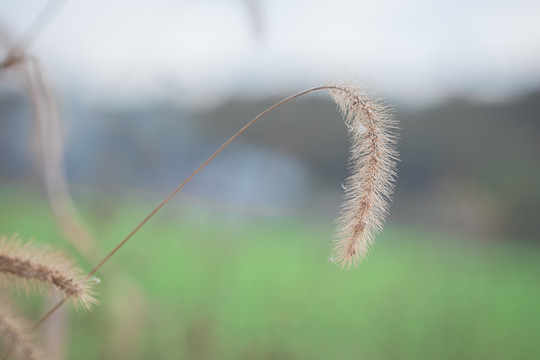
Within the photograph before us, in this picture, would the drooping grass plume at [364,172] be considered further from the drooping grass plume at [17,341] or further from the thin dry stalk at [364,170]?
the drooping grass plume at [17,341]

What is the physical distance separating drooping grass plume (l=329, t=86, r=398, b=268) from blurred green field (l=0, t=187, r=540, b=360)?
741mm

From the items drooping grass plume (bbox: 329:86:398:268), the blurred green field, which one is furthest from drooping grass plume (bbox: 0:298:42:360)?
the blurred green field

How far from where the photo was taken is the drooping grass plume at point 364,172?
48 centimetres

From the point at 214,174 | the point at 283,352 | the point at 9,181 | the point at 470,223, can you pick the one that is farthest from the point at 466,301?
the point at 9,181

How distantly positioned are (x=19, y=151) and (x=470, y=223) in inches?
56.7

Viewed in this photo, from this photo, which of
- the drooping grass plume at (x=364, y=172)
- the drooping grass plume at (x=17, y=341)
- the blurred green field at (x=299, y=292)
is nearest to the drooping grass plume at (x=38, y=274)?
the drooping grass plume at (x=17, y=341)

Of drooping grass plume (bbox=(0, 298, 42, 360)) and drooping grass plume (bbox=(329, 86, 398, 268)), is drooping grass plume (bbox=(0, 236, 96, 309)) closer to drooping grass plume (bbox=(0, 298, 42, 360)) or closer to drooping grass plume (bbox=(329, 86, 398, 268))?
drooping grass plume (bbox=(0, 298, 42, 360))

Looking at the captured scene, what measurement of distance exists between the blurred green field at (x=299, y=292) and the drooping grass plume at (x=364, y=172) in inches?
29.2

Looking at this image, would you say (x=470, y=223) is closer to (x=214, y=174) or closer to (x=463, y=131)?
(x=463, y=131)

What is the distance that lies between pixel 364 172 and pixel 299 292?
104 centimetres

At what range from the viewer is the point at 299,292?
1462 millimetres

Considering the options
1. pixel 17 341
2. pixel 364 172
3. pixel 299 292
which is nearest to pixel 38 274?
pixel 17 341

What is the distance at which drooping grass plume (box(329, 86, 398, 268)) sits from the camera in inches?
19.1

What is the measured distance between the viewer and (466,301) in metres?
1.38
